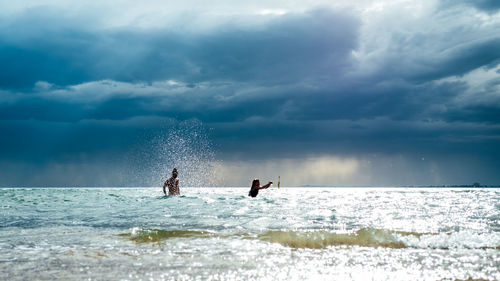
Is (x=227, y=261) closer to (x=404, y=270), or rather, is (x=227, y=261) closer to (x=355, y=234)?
(x=404, y=270)

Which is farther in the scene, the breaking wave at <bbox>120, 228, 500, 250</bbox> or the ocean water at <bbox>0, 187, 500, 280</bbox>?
the breaking wave at <bbox>120, 228, 500, 250</bbox>

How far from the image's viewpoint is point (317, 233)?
957 cm

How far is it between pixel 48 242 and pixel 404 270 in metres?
7.43

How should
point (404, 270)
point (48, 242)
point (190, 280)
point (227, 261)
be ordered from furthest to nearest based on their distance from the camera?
1. point (48, 242)
2. point (227, 261)
3. point (404, 270)
4. point (190, 280)

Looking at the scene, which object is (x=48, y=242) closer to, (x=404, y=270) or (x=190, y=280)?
(x=190, y=280)

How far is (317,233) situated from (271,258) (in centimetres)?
293

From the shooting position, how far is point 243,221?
13.0m

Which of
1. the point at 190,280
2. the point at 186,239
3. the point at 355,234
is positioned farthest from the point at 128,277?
the point at 355,234

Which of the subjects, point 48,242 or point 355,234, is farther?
point 355,234

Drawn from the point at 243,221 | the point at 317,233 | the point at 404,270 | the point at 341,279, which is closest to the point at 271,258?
the point at 341,279

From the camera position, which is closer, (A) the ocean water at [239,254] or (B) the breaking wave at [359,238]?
Answer: (A) the ocean water at [239,254]

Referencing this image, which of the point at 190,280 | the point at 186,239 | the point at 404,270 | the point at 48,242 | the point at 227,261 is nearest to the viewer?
the point at 190,280

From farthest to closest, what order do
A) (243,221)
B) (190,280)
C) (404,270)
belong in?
1. (243,221)
2. (404,270)
3. (190,280)

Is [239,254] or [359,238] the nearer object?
[239,254]
